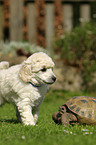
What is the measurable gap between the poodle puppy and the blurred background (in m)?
4.58

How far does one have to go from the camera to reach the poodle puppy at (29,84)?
12.6 ft

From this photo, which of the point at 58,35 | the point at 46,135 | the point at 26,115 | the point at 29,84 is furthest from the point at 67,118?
the point at 58,35

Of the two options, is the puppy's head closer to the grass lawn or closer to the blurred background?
the grass lawn

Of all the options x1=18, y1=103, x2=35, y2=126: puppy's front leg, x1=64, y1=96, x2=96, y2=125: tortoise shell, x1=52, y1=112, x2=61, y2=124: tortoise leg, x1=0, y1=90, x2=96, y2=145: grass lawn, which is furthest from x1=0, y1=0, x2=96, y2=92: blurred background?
x1=0, y1=90, x2=96, y2=145: grass lawn

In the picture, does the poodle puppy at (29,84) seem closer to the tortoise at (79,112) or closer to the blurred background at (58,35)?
the tortoise at (79,112)

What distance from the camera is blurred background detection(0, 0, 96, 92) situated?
8.84m

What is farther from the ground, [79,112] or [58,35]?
[79,112]

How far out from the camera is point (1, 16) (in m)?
10.5

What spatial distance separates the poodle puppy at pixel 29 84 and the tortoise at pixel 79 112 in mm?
441

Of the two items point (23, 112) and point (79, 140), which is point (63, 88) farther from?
point (79, 140)

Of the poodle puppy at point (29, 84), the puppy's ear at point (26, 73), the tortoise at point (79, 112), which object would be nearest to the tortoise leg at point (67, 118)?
the tortoise at point (79, 112)

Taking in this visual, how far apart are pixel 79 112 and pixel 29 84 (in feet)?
2.85

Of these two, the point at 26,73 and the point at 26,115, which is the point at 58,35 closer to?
the point at 26,73

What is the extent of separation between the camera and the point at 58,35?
950cm
